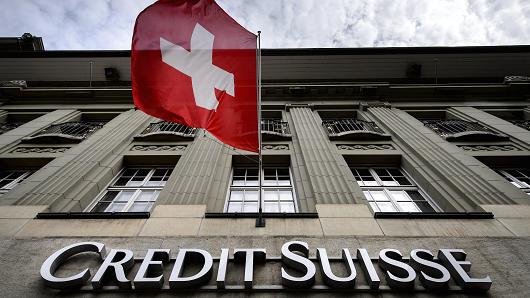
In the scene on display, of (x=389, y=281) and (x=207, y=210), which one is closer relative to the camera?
(x=389, y=281)

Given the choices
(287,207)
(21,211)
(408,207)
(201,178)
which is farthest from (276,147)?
(21,211)

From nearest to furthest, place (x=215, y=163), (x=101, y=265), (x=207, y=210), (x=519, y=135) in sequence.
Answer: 1. (x=101, y=265)
2. (x=207, y=210)
3. (x=215, y=163)
4. (x=519, y=135)

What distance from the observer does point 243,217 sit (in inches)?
253

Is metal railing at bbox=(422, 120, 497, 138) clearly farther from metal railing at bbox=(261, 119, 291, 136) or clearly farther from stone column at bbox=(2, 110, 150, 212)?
stone column at bbox=(2, 110, 150, 212)

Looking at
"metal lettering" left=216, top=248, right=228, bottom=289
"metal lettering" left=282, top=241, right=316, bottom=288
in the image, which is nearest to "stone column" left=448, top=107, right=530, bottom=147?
"metal lettering" left=282, top=241, right=316, bottom=288

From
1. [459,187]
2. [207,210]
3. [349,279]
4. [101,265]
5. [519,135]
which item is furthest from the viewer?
[519,135]

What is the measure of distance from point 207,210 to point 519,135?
11.9 meters

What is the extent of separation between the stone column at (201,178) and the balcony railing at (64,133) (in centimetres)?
479

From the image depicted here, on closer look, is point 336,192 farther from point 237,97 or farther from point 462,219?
point 237,97

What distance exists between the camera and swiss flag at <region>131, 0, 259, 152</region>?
624 centimetres

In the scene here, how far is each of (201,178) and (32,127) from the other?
9.31 meters

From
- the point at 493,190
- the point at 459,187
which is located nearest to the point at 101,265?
the point at 459,187

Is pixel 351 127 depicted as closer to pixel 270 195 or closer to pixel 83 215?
pixel 270 195

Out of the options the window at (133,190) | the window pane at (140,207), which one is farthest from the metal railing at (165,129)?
the window pane at (140,207)
